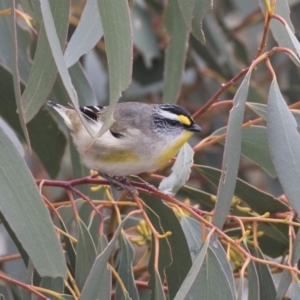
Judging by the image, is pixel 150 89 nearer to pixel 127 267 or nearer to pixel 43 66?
pixel 127 267

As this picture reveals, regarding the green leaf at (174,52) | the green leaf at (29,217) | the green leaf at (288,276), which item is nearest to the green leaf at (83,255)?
the green leaf at (29,217)

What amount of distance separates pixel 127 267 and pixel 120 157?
1.39ft

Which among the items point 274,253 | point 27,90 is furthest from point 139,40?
point 27,90

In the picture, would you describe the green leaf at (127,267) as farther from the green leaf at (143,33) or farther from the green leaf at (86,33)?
the green leaf at (143,33)

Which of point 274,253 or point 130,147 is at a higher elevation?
point 130,147

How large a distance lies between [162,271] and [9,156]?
63 centimetres

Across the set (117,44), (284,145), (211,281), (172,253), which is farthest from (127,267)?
(117,44)

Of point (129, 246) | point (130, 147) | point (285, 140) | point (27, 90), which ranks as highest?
point (27, 90)

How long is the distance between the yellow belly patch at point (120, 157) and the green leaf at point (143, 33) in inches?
46.1

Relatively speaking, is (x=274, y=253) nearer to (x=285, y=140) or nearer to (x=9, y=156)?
(x=285, y=140)

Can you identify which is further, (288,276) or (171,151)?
(171,151)

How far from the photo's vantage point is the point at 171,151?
2502 millimetres

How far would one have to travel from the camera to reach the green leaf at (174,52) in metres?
2.73

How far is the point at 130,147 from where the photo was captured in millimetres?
2447
